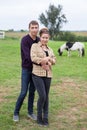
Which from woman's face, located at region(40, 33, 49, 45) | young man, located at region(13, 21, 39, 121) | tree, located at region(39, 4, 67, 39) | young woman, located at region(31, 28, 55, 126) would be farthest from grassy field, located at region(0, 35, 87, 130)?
tree, located at region(39, 4, 67, 39)

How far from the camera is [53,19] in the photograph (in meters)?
81.3

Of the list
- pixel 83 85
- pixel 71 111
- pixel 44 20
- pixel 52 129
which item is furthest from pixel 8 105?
pixel 44 20

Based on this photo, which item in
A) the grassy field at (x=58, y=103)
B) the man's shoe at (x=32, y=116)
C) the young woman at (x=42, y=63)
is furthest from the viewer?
the man's shoe at (x=32, y=116)

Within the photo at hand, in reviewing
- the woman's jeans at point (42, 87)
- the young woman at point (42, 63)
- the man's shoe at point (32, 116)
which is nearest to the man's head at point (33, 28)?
the young woman at point (42, 63)

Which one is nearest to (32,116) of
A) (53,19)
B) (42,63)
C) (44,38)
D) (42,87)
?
(42,87)

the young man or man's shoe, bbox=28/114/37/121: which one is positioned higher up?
the young man

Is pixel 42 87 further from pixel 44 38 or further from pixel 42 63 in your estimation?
pixel 44 38

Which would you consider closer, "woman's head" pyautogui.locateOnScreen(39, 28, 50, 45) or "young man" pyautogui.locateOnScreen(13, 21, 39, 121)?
"woman's head" pyautogui.locateOnScreen(39, 28, 50, 45)

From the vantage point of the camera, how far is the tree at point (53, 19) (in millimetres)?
80375

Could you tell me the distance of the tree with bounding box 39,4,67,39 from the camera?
264ft

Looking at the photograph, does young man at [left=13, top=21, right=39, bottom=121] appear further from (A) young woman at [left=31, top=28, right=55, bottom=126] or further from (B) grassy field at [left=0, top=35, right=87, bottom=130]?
(B) grassy field at [left=0, top=35, right=87, bottom=130]

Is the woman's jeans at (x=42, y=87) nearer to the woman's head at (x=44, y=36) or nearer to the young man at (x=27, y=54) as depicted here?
the young man at (x=27, y=54)

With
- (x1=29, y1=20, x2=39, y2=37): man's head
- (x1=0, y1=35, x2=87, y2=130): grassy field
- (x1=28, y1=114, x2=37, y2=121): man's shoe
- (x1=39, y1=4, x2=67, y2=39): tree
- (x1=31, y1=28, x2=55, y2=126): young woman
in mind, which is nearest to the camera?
(x1=31, y1=28, x2=55, y2=126): young woman

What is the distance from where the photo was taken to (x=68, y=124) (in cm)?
687
